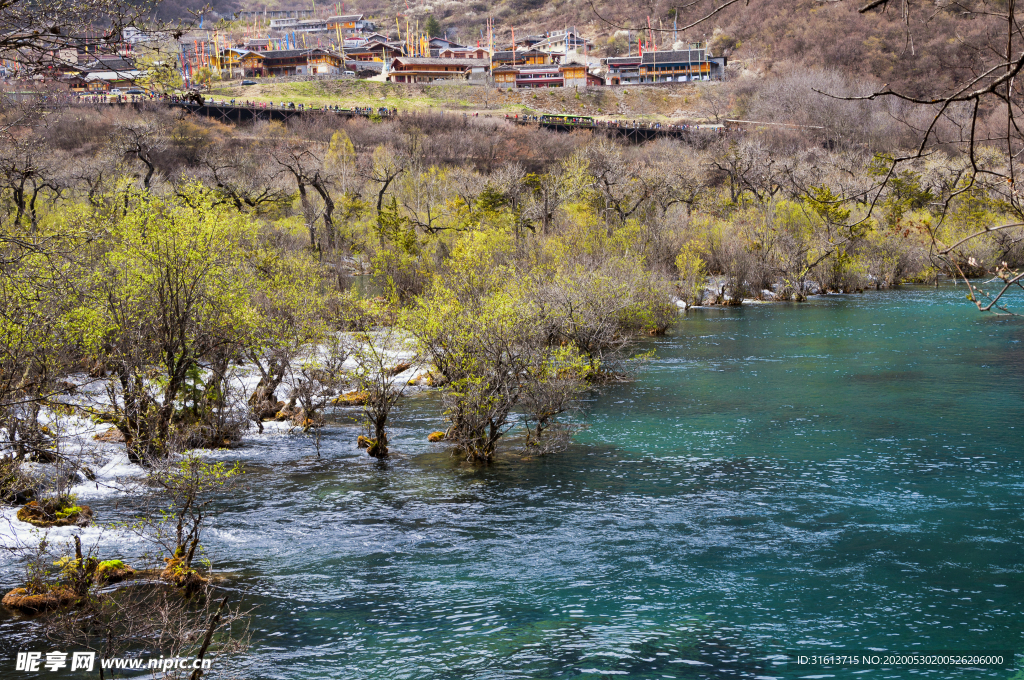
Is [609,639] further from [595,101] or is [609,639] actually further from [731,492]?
[595,101]

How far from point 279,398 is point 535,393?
10699 millimetres

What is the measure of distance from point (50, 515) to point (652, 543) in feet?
38.0

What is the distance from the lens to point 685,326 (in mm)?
42750

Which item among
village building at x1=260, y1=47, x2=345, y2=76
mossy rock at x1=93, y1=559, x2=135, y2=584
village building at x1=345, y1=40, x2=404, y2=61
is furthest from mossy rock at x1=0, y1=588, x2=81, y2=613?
village building at x1=345, y1=40, x2=404, y2=61

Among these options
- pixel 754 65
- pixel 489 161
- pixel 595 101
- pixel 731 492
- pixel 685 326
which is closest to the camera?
pixel 731 492

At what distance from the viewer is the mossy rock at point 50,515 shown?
51.7 ft

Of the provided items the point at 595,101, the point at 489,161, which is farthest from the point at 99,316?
the point at 595,101

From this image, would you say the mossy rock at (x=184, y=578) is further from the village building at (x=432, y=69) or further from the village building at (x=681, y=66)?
the village building at (x=681, y=66)

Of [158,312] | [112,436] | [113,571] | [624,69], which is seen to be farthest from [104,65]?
[624,69]

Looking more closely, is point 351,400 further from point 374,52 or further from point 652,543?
point 374,52

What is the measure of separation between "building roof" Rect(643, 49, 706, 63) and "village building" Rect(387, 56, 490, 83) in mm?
35293

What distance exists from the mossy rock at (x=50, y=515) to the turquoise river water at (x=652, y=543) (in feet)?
3.74

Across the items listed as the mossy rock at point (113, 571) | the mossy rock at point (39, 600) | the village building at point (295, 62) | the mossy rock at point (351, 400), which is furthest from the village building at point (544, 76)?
the mossy rock at point (39, 600)

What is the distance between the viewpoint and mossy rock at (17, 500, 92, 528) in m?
15.8
